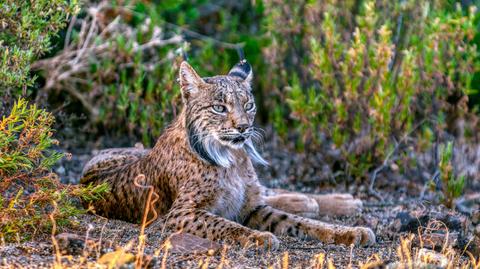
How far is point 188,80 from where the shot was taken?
6879 mm

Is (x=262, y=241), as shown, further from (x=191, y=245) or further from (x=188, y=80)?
(x=188, y=80)

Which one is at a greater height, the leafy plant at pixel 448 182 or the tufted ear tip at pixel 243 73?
the tufted ear tip at pixel 243 73

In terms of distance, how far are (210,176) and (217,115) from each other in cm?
44

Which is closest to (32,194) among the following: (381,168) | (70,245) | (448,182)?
(70,245)

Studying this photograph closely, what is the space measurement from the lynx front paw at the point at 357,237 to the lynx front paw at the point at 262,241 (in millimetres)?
579

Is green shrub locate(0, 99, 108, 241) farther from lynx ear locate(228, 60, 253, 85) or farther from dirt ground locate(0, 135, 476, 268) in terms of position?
lynx ear locate(228, 60, 253, 85)

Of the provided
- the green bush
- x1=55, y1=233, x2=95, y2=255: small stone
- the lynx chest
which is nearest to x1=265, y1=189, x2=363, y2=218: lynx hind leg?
the lynx chest

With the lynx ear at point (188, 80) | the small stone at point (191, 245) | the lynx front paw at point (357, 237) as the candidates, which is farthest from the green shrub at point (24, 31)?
the lynx front paw at point (357, 237)

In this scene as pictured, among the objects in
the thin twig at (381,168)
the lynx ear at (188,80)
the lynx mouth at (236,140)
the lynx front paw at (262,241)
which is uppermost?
the lynx ear at (188,80)

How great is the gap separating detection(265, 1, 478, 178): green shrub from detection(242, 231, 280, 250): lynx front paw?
9.03 ft

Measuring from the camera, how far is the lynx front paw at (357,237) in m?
6.31

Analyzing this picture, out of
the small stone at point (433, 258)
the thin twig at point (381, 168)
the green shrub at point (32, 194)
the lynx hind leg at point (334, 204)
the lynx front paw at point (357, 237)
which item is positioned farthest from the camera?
the thin twig at point (381, 168)

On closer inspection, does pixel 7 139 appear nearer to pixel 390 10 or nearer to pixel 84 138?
pixel 84 138

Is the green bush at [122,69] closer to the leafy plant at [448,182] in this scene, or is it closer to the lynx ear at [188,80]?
the lynx ear at [188,80]
